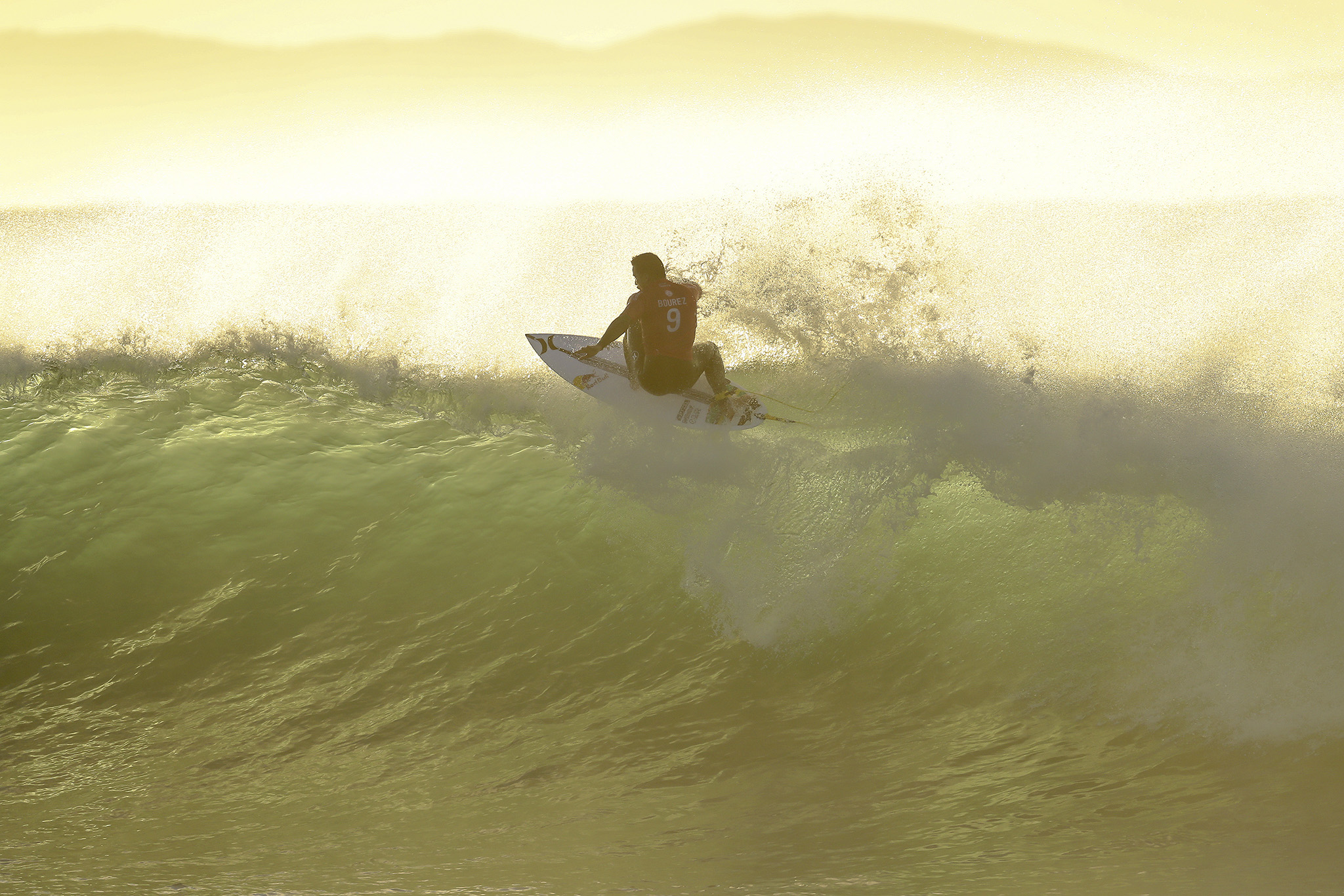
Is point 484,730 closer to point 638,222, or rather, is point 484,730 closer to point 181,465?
point 181,465

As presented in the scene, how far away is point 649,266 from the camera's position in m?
5.57

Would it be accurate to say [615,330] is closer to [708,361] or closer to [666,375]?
Answer: [666,375]

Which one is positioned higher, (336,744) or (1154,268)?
(1154,268)

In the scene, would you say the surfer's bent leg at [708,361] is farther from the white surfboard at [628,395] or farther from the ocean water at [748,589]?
the ocean water at [748,589]

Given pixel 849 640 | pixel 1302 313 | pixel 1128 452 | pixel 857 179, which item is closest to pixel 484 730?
pixel 849 640

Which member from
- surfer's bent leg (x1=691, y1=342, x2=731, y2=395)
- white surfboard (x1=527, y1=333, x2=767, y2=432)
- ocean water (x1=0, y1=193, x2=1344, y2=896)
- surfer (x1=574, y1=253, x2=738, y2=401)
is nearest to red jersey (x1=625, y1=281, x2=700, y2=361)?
surfer (x1=574, y1=253, x2=738, y2=401)

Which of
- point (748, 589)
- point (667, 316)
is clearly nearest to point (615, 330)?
point (667, 316)

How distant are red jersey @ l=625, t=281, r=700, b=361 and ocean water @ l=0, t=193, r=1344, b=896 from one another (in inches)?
28.9

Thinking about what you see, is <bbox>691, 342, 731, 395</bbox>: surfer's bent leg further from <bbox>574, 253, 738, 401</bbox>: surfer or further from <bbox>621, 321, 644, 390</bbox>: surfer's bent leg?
<bbox>621, 321, 644, 390</bbox>: surfer's bent leg

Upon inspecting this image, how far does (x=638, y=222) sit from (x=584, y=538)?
6.05 metres

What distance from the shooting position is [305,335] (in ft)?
28.6

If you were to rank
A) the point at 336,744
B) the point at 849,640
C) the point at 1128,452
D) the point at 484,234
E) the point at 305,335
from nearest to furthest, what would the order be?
the point at 336,744 → the point at 849,640 → the point at 1128,452 → the point at 305,335 → the point at 484,234

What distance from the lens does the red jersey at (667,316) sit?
5648 mm

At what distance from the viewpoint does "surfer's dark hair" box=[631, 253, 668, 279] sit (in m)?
5.56
